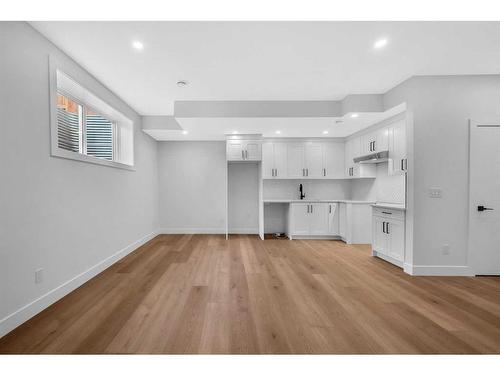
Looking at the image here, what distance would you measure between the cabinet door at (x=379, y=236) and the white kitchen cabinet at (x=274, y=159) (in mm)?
2472

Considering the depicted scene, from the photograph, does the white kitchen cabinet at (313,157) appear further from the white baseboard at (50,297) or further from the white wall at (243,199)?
the white baseboard at (50,297)

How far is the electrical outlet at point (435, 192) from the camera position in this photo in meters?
3.26

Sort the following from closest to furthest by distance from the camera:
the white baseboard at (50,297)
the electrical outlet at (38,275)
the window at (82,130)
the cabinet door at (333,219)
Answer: the white baseboard at (50,297)
the electrical outlet at (38,275)
the window at (82,130)
the cabinet door at (333,219)

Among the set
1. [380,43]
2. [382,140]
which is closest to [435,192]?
[382,140]

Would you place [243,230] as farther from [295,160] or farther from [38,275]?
[38,275]

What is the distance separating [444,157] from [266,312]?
3.23m

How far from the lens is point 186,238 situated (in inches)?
224

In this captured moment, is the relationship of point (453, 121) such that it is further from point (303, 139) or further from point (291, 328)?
point (291, 328)

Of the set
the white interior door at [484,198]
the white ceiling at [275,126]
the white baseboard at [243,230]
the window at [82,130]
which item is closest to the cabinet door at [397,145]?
the white ceiling at [275,126]

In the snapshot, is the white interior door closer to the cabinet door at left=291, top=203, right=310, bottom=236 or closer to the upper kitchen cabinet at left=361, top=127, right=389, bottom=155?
the upper kitchen cabinet at left=361, top=127, right=389, bottom=155

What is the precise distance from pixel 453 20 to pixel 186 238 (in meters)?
5.71

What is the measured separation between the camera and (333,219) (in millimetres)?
5527

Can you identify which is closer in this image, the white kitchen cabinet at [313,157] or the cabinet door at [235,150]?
the cabinet door at [235,150]

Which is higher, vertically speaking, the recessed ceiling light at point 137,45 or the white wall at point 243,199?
the recessed ceiling light at point 137,45
